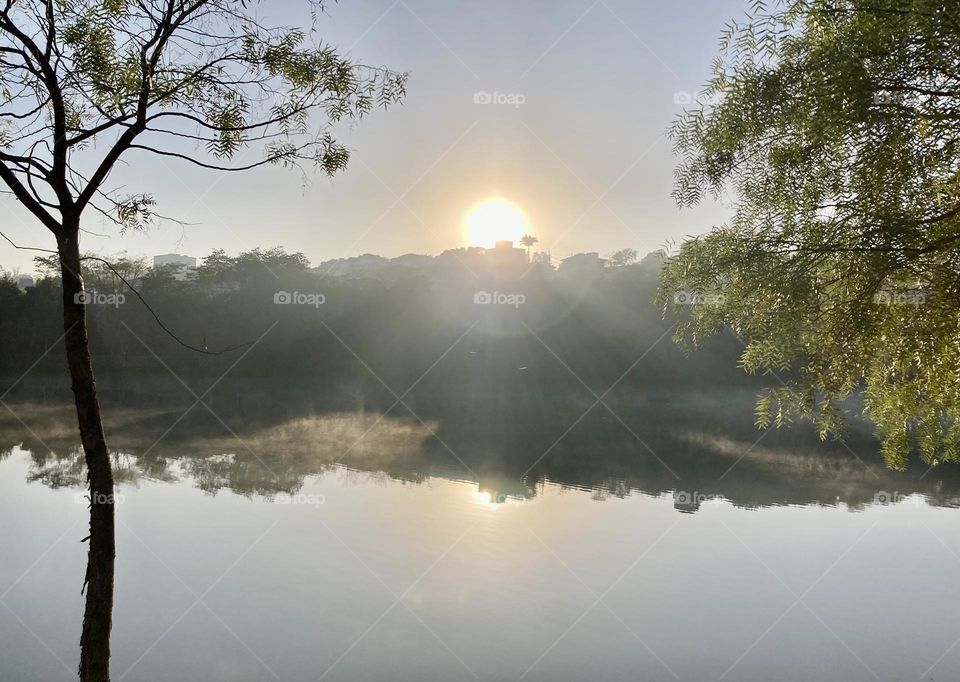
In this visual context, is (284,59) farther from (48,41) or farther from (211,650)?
(211,650)

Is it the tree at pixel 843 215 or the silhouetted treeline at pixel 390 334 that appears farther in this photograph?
the silhouetted treeline at pixel 390 334

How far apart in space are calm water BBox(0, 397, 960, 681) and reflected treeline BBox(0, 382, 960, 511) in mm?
125

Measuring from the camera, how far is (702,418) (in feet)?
87.6

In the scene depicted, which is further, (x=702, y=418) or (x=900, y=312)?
(x=702, y=418)

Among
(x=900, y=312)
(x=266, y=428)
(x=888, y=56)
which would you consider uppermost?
(x=888, y=56)

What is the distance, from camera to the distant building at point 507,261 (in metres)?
44.2

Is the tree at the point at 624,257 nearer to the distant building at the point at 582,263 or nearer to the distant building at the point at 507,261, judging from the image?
the distant building at the point at 582,263

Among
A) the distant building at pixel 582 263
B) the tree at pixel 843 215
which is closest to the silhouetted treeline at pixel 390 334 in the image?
the distant building at pixel 582 263

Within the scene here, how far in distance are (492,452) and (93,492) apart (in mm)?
15165

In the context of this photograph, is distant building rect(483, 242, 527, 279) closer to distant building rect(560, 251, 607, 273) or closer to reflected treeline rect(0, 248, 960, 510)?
reflected treeline rect(0, 248, 960, 510)

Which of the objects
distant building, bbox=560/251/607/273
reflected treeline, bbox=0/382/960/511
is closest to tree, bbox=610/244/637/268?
distant building, bbox=560/251/607/273

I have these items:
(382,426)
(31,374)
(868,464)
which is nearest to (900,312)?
(868,464)

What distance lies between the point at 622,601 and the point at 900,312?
4.86 meters

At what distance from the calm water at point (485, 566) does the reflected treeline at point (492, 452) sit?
0.13m
